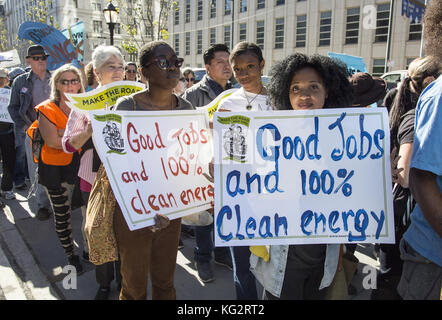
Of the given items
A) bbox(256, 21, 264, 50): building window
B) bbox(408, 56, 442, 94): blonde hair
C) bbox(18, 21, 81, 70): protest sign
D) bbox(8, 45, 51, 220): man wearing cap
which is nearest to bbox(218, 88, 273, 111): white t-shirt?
bbox(408, 56, 442, 94): blonde hair

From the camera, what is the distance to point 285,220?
167 centimetres

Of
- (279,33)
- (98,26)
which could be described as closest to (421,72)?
(279,33)

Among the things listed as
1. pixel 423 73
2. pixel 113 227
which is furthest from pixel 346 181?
pixel 423 73

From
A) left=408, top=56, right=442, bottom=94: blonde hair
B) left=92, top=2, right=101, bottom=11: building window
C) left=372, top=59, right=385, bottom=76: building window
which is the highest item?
left=92, top=2, right=101, bottom=11: building window

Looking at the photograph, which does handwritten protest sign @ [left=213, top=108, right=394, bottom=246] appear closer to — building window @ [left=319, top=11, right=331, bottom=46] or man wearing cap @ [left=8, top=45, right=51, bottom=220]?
man wearing cap @ [left=8, top=45, right=51, bottom=220]

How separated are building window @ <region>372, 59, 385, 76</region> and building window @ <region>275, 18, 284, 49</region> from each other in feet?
29.6

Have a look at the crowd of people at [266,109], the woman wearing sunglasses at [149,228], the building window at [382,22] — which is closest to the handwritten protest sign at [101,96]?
the crowd of people at [266,109]

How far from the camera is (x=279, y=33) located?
30578mm

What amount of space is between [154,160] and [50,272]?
7.04 ft

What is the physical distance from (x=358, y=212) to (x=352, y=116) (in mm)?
479

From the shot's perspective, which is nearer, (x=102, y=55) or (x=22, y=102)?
(x=102, y=55)

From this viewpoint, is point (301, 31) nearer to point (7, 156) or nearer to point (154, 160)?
point (7, 156)

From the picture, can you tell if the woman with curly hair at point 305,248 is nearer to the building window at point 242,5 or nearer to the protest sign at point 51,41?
the protest sign at point 51,41

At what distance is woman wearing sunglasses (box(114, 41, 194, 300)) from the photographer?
6.57ft
